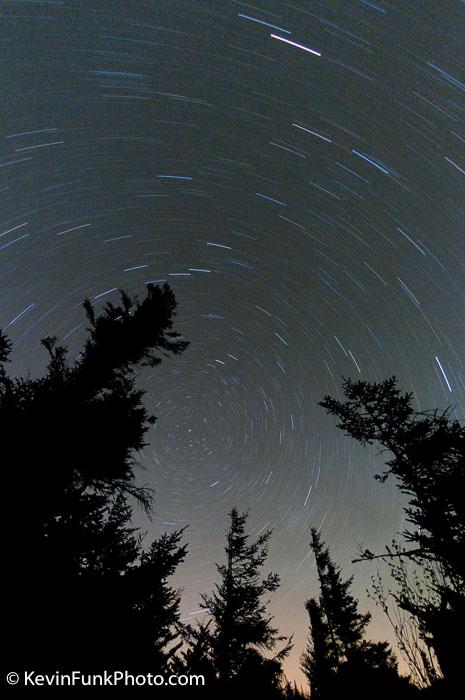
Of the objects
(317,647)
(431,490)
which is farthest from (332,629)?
(431,490)

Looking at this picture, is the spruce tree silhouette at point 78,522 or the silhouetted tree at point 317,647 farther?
the silhouetted tree at point 317,647

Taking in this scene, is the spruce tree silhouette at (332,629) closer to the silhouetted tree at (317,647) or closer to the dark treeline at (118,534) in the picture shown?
the silhouetted tree at (317,647)

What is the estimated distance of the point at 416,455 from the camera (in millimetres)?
9086

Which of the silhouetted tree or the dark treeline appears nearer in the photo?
the dark treeline

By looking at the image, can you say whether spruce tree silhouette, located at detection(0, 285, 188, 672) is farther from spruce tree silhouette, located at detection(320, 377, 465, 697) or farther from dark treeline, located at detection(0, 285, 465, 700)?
spruce tree silhouette, located at detection(320, 377, 465, 697)

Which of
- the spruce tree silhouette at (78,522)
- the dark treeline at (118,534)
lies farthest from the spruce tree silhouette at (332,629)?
the spruce tree silhouette at (78,522)

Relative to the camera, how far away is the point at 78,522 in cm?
550

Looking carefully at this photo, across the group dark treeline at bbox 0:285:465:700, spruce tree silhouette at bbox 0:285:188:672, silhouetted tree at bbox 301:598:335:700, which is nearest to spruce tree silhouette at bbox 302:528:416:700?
silhouetted tree at bbox 301:598:335:700

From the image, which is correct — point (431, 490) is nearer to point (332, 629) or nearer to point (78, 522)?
point (78, 522)

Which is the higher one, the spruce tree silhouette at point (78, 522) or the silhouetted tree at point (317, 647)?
the spruce tree silhouette at point (78, 522)

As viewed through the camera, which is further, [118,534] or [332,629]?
[332,629]

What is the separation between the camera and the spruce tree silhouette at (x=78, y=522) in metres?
4.09

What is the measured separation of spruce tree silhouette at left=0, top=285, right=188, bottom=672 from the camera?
13.4 ft

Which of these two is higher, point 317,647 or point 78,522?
point 78,522
